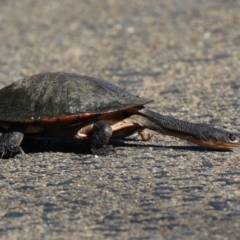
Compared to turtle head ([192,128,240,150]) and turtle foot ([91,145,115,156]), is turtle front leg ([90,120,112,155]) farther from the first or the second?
turtle head ([192,128,240,150])

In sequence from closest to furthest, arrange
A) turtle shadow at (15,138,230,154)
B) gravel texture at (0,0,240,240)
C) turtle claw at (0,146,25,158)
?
1. gravel texture at (0,0,240,240)
2. turtle claw at (0,146,25,158)
3. turtle shadow at (15,138,230,154)

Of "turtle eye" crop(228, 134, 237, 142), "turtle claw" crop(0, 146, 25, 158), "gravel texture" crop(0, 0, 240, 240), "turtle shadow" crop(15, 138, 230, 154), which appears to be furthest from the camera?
"turtle shadow" crop(15, 138, 230, 154)

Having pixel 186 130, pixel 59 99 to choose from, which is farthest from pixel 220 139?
pixel 59 99

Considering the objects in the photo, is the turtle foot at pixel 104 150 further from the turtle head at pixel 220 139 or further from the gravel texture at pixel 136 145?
the turtle head at pixel 220 139

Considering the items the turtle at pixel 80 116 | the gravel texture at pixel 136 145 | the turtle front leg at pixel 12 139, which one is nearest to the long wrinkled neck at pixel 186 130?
the turtle at pixel 80 116

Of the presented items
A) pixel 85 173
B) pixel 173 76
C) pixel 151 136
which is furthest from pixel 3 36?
pixel 85 173

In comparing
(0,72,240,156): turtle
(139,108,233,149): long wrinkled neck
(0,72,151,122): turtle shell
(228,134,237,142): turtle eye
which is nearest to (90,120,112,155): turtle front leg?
(0,72,240,156): turtle

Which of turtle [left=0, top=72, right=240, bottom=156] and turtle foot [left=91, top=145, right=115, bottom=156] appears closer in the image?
turtle [left=0, top=72, right=240, bottom=156]

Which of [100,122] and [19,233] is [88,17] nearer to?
[100,122]
